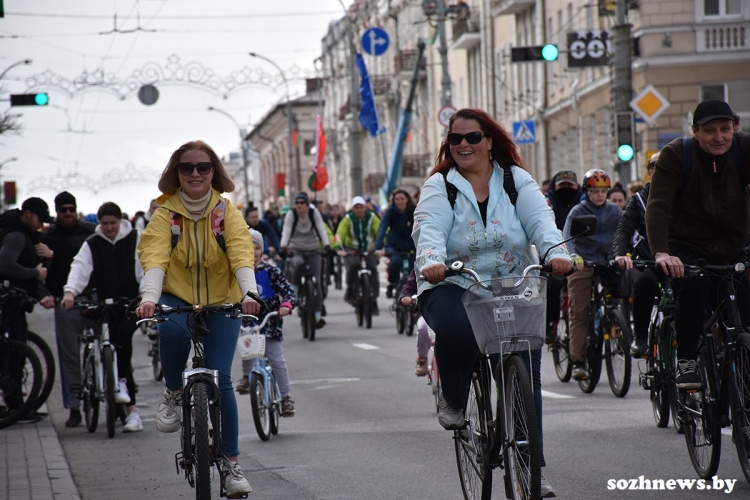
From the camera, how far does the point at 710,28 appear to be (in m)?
→ 32.8

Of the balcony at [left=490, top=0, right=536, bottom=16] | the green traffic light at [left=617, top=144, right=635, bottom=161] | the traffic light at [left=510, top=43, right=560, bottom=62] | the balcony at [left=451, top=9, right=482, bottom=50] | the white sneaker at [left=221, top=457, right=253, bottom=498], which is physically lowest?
the white sneaker at [left=221, top=457, right=253, bottom=498]

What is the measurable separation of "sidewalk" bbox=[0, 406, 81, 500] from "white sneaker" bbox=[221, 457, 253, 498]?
4.27 feet

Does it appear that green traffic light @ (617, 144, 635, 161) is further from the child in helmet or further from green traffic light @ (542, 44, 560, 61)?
the child in helmet

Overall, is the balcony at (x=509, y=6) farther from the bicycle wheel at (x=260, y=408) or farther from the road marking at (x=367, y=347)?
the bicycle wheel at (x=260, y=408)

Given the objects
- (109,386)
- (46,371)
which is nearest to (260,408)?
(109,386)

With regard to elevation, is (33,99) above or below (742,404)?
above

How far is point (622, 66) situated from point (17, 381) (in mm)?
11677

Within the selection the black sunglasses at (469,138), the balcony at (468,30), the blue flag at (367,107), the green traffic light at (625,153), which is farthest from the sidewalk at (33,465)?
the balcony at (468,30)

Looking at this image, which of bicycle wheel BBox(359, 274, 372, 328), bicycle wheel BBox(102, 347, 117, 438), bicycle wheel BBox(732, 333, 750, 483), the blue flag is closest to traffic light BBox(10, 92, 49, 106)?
bicycle wheel BBox(359, 274, 372, 328)

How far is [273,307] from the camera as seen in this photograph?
10.7m

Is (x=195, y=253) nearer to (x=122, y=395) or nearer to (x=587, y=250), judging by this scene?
(x=122, y=395)

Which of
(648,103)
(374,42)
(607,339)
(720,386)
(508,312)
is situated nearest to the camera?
(508,312)

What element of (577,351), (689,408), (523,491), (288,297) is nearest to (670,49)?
(577,351)

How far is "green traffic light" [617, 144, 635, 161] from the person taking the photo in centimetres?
2036
